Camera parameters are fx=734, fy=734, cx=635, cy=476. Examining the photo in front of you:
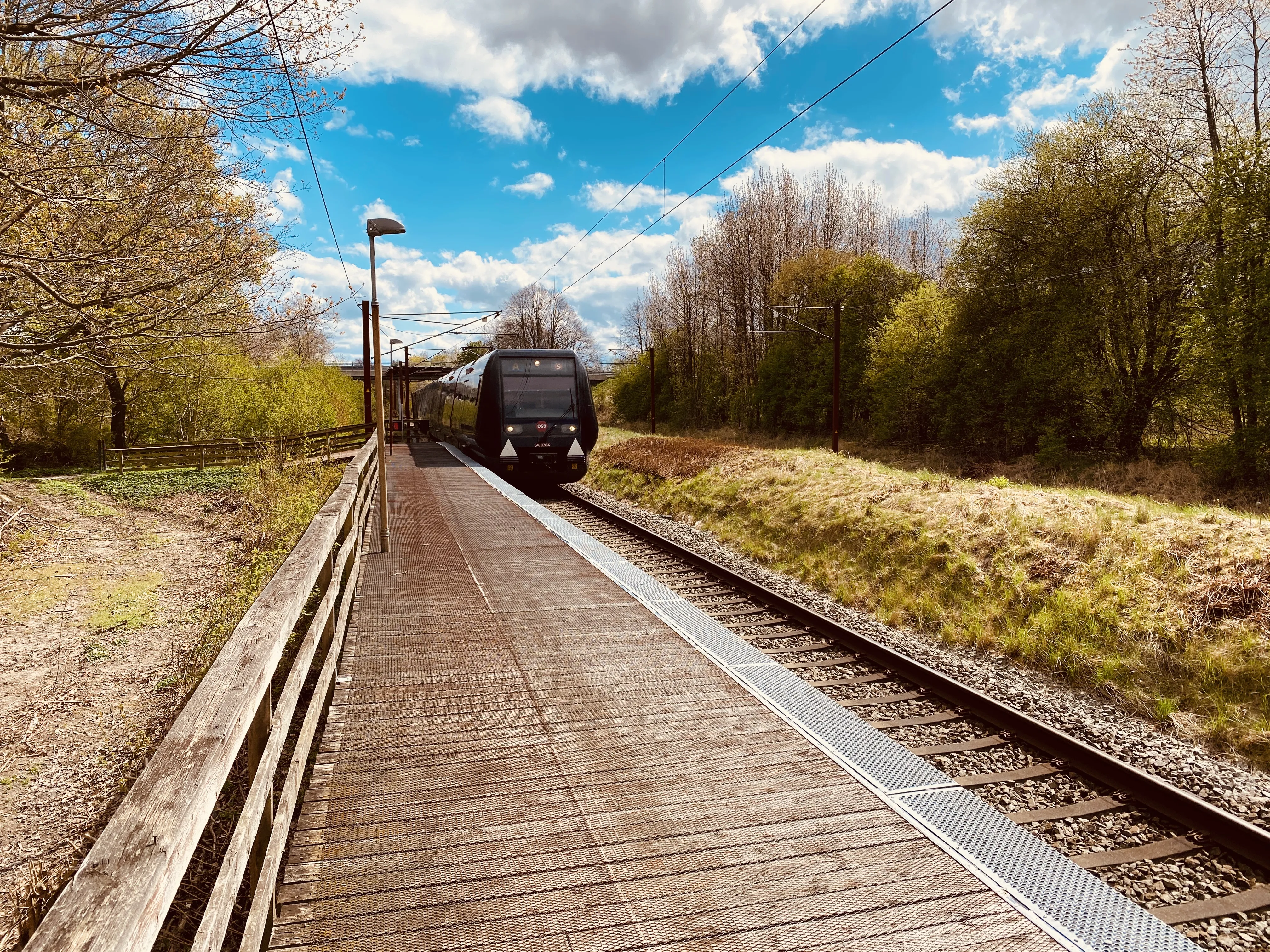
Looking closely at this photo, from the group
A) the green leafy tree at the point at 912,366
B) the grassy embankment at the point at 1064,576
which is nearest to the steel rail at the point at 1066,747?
the grassy embankment at the point at 1064,576

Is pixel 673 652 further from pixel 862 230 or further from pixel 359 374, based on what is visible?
pixel 359 374

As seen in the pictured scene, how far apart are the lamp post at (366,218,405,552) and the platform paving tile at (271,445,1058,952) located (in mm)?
3096

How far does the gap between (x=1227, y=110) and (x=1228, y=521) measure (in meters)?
18.0

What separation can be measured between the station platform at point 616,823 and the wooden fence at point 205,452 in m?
18.8

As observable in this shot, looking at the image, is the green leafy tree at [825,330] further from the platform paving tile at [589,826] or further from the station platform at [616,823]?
the platform paving tile at [589,826]

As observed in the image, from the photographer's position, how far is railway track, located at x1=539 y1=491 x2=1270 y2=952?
9.91 feet

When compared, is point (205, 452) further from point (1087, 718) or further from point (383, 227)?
point (1087, 718)

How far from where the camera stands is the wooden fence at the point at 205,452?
74.9ft

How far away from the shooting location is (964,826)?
3123 millimetres

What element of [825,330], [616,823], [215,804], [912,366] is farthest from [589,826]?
[825,330]

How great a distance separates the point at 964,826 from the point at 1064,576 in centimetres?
492

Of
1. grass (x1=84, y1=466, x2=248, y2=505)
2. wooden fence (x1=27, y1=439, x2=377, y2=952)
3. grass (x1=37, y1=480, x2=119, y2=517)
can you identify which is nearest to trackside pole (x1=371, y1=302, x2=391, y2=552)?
wooden fence (x1=27, y1=439, x2=377, y2=952)

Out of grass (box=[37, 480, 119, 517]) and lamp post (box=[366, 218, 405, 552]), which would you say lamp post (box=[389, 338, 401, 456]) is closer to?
grass (box=[37, 480, 119, 517])

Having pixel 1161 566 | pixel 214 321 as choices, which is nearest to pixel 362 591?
pixel 214 321
